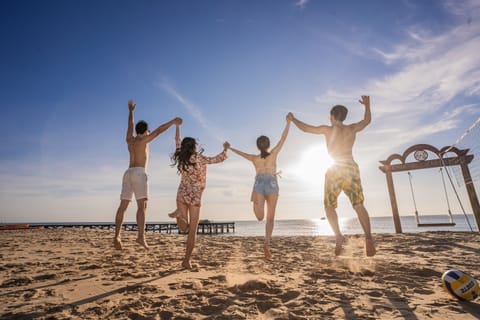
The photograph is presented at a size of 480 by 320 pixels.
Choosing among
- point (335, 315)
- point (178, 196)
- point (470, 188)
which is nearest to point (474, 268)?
point (335, 315)

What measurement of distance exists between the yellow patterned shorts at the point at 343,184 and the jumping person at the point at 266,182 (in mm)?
1025

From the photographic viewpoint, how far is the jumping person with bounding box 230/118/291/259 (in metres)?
4.94

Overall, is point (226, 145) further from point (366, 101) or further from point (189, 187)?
point (366, 101)

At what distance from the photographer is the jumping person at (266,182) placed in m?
4.94

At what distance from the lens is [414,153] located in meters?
10.6

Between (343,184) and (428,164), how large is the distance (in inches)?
339

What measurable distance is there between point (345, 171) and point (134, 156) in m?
3.79

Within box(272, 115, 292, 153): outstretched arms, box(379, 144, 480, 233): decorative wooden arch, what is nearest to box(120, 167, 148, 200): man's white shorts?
box(272, 115, 292, 153): outstretched arms

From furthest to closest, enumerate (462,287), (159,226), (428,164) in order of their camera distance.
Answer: (159,226)
(428,164)
(462,287)

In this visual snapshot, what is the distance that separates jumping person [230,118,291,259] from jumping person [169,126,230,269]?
3.47 feet

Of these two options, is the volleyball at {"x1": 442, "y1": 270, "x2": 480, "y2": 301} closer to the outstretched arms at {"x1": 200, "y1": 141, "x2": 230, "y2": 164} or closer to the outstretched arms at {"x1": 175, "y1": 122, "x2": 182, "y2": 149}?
the outstretched arms at {"x1": 200, "y1": 141, "x2": 230, "y2": 164}

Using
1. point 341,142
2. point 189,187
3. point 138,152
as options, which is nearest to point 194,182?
point 189,187

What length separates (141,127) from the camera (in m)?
A: 4.94

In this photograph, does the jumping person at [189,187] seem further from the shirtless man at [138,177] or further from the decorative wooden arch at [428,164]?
the decorative wooden arch at [428,164]
